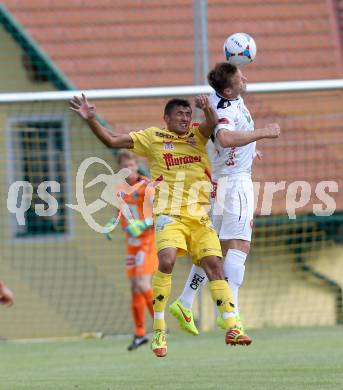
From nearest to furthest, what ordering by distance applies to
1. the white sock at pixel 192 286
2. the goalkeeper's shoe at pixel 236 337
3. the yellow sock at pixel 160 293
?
the goalkeeper's shoe at pixel 236 337
the yellow sock at pixel 160 293
the white sock at pixel 192 286

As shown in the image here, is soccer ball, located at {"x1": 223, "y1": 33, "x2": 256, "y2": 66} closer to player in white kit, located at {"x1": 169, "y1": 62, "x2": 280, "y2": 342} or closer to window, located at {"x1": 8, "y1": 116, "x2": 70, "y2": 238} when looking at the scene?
player in white kit, located at {"x1": 169, "y1": 62, "x2": 280, "y2": 342}

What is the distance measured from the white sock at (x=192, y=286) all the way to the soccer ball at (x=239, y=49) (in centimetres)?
170

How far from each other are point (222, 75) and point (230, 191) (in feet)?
3.05

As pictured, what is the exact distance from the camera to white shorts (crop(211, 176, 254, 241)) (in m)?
9.38

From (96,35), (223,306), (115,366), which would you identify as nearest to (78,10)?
(96,35)

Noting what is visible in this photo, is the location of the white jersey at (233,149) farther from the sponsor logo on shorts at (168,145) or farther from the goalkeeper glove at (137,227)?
the goalkeeper glove at (137,227)

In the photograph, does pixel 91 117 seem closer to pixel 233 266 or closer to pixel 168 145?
pixel 168 145

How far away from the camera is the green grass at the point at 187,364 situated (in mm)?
9008

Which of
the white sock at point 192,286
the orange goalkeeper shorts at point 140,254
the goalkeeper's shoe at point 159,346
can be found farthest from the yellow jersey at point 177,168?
the orange goalkeeper shorts at point 140,254

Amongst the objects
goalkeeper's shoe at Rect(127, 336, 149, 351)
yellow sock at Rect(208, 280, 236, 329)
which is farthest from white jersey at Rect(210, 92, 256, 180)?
goalkeeper's shoe at Rect(127, 336, 149, 351)

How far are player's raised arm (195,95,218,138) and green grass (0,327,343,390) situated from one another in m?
1.95

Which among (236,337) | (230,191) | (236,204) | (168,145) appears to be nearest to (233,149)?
(230,191)

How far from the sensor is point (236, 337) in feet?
28.4

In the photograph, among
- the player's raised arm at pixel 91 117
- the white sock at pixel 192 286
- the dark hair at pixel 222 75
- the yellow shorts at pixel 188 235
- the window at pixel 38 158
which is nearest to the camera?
the player's raised arm at pixel 91 117
